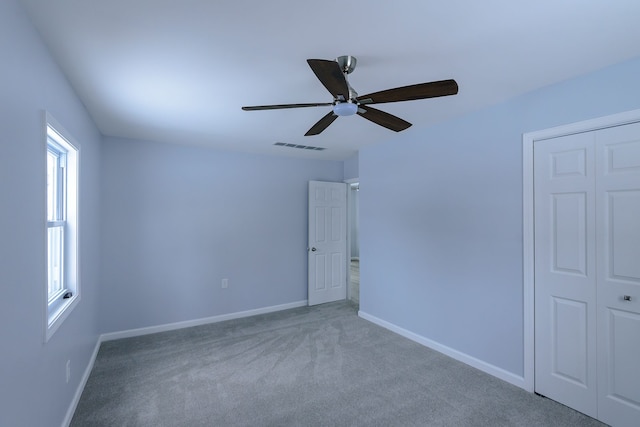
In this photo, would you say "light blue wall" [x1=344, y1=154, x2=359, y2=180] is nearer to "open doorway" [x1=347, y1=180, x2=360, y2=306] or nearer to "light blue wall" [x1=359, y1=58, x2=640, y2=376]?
"open doorway" [x1=347, y1=180, x2=360, y2=306]

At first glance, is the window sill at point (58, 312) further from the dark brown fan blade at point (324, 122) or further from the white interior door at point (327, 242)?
the white interior door at point (327, 242)

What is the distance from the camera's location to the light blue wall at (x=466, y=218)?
2.39m

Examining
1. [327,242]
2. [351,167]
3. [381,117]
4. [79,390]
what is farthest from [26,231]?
[351,167]

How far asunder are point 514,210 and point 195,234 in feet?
12.0

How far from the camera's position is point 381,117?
7.23ft

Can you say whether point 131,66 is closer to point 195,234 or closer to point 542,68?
point 195,234

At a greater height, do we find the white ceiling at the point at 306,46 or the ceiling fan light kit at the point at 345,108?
the white ceiling at the point at 306,46

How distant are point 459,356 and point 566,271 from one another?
1.31 metres

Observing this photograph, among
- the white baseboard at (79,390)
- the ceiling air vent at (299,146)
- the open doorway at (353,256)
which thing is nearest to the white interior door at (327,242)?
the open doorway at (353,256)

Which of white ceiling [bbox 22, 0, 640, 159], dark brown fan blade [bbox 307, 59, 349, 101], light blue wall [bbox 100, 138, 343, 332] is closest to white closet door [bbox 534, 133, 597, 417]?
white ceiling [bbox 22, 0, 640, 159]

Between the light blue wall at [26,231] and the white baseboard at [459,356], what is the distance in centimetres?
315

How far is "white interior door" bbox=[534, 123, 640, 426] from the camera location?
2.03 m

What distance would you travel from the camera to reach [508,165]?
2.66 m

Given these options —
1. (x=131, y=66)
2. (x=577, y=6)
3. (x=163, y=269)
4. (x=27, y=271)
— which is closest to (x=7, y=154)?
(x=27, y=271)
